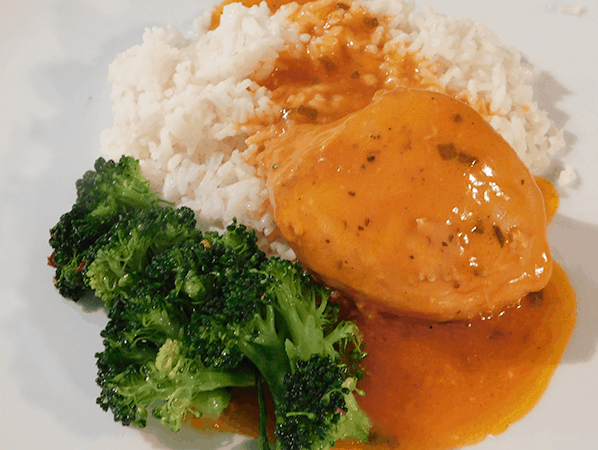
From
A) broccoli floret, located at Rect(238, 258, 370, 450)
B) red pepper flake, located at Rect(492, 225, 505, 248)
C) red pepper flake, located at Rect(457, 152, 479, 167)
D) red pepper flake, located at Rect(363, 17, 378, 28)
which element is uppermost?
red pepper flake, located at Rect(363, 17, 378, 28)

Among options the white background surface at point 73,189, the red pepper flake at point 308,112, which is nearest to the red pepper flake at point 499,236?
the white background surface at point 73,189

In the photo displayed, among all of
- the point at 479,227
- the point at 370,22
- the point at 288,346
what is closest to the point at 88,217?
the point at 288,346

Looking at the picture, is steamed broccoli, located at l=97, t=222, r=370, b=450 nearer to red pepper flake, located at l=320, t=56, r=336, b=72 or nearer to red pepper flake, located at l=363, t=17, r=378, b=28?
red pepper flake, located at l=320, t=56, r=336, b=72

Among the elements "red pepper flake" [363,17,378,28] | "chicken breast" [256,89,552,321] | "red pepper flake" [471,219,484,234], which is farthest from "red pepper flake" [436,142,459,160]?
"red pepper flake" [363,17,378,28]

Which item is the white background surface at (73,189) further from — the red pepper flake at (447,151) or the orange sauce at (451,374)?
the red pepper flake at (447,151)

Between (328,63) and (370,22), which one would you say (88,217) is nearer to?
(328,63)
